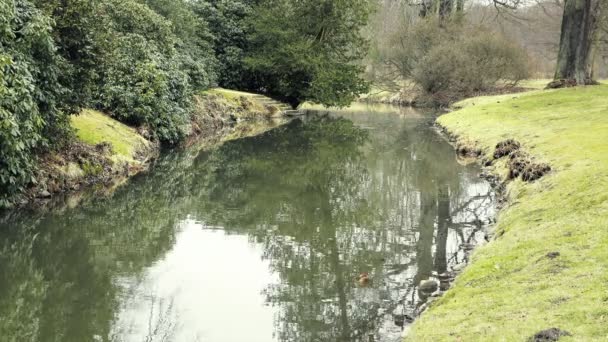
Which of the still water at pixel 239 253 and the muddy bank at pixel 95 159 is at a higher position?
the muddy bank at pixel 95 159

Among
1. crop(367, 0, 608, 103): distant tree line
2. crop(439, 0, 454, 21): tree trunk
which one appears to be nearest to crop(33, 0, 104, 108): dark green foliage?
crop(367, 0, 608, 103): distant tree line

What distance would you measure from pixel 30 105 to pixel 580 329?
12.7 meters

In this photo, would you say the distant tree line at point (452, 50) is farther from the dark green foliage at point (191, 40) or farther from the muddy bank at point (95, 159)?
the muddy bank at point (95, 159)

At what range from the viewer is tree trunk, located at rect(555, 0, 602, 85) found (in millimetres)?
35406

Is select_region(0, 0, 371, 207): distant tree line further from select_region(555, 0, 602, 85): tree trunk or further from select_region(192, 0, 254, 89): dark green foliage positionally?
select_region(555, 0, 602, 85): tree trunk

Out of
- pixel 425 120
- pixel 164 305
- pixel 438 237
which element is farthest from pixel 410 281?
pixel 425 120

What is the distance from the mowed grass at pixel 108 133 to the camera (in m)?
20.8

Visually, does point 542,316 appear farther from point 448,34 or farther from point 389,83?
point 389,83

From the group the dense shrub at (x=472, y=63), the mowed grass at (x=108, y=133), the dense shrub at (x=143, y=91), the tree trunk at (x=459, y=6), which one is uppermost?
the tree trunk at (x=459, y=6)

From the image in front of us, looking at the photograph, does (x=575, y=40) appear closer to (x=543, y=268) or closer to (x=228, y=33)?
(x=228, y=33)

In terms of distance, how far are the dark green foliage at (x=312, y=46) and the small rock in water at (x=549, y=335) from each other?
43.0 meters

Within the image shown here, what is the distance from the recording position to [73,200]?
1675 centimetres

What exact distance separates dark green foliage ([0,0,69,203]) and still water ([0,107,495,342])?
56.2 inches

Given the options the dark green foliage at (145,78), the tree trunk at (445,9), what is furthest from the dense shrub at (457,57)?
the dark green foliage at (145,78)
